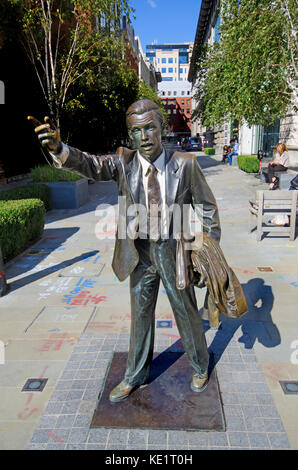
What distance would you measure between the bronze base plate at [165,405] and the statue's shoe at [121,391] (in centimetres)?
3

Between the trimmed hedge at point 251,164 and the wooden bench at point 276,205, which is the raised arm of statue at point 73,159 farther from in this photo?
the trimmed hedge at point 251,164

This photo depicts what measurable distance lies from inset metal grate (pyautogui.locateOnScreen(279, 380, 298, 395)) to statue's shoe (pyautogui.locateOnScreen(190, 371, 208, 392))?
0.74 m

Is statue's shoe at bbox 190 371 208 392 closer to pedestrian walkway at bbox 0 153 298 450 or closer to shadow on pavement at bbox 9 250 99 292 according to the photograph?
pedestrian walkway at bbox 0 153 298 450

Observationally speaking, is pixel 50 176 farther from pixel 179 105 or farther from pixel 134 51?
pixel 179 105

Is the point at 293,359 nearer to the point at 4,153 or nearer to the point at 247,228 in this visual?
the point at 247,228

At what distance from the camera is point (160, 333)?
4.27 meters

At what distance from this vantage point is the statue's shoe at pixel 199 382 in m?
3.15

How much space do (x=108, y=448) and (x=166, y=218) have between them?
5.62 ft

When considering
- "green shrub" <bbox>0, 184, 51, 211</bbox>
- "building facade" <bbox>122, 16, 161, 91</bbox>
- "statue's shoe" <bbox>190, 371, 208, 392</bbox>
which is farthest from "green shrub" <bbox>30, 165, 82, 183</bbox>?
"statue's shoe" <bbox>190, 371, 208, 392</bbox>

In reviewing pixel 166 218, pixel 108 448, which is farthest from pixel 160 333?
pixel 166 218

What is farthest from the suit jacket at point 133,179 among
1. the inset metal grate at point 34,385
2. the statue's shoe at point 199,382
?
the inset metal grate at point 34,385

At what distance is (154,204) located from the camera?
264cm

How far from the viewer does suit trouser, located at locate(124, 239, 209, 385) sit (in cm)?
280

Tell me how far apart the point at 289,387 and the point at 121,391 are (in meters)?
1.53
